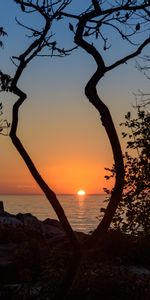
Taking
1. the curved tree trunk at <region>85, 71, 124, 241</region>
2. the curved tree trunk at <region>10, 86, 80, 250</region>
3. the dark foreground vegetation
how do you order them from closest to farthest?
the curved tree trunk at <region>85, 71, 124, 241</region>, the curved tree trunk at <region>10, 86, 80, 250</region>, the dark foreground vegetation

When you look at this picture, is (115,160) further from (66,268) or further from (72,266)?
(66,268)

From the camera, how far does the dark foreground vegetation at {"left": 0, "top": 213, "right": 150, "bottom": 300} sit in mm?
11977

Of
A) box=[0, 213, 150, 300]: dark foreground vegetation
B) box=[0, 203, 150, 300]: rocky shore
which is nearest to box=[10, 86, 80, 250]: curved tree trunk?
box=[0, 213, 150, 300]: dark foreground vegetation

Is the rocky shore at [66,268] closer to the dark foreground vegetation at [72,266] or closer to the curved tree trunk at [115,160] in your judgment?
the dark foreground vegetation at [72,266]

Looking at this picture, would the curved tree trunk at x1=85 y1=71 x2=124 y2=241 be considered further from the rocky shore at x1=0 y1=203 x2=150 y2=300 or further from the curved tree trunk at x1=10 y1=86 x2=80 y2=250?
the rocky shore at x1=0 y1=203 x2=150 y2=300

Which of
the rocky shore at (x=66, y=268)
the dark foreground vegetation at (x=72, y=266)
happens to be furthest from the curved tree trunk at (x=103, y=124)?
the rocky shore at (x=66, y=268)

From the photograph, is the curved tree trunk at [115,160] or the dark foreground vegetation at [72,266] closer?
the curved tree trunk at [115,160]

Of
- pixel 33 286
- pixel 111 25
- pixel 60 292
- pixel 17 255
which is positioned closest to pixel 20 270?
pixel 17 255

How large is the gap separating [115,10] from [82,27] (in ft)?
2.04

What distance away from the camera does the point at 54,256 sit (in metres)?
15.3

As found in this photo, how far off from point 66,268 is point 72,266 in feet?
17.0

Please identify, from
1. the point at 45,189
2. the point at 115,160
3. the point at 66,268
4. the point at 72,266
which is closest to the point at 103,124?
the point at 115,160

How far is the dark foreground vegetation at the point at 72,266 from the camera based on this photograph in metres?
12.0

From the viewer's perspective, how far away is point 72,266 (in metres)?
8.89
